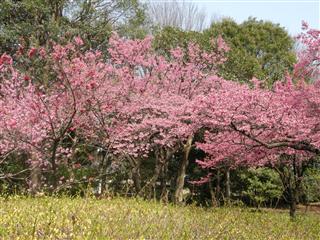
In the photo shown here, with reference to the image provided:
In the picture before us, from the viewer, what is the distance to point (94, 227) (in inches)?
177

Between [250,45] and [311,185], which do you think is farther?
[250,45]

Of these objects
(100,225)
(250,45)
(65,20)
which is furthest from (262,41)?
(100,225)

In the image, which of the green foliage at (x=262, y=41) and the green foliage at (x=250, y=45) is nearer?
the green foliage at (x=250, y=45)

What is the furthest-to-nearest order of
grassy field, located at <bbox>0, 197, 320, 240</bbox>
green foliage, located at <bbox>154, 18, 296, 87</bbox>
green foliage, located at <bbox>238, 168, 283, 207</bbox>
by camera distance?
green foliage, located at <bbox>154, 18, 296, 87</bbox>
green foliage, located at <bbox>238, 168, 283, 207</bbox>
grassy field, located at <bbox>0, 197, 320, 240</bbox>

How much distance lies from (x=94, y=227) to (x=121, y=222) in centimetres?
87

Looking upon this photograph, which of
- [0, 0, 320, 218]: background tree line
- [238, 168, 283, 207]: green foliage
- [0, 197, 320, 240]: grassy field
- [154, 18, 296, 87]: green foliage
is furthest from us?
[154, 18, 296, 87]: green foliage

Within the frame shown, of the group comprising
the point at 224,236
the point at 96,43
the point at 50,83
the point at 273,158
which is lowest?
the point at 224,236

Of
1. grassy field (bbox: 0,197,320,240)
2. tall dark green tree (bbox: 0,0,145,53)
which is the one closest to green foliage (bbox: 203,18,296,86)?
tall dark green tree (bbox: 0,0,145,53)

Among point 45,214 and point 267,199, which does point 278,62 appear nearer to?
point 267,199

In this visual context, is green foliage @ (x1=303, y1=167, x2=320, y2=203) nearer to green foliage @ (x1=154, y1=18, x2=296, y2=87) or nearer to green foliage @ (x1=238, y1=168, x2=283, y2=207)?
green foliage @ (x1=238, y1=168, x2=283, y2=207)

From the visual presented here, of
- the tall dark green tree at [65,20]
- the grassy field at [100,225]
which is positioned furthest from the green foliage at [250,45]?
the grassy field at [100,225]

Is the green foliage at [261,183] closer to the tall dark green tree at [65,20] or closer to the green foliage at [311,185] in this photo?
the green foliage at [311,185]

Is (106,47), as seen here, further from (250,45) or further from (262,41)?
(262,41)

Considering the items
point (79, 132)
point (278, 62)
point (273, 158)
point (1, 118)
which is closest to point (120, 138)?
point (79, 132)
